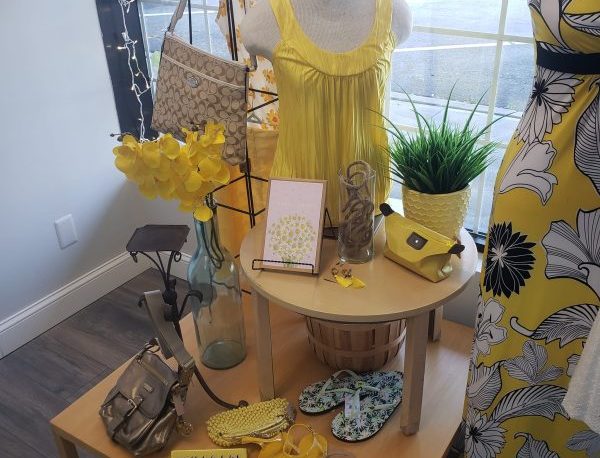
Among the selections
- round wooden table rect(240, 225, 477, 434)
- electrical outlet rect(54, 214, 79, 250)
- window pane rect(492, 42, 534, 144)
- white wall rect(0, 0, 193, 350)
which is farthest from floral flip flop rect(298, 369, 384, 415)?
electrical outlet rect(54, 214, 79, 250)

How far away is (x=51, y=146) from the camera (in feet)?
6.67

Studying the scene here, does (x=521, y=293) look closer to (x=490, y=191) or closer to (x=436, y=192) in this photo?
(x=436, y=192)

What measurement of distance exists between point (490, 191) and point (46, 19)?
155 centimetres

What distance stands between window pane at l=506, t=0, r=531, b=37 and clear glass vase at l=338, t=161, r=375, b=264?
1.97ft

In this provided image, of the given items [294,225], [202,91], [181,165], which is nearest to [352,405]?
[294,225]

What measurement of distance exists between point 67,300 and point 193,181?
4.47 ft

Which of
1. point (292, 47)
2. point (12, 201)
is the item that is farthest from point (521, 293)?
point (12, 201)

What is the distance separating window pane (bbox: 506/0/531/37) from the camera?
142 centimetres

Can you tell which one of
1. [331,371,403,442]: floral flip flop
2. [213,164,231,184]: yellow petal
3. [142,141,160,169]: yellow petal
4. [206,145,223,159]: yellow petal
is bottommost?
[331,371,403,442]: floral flip flop

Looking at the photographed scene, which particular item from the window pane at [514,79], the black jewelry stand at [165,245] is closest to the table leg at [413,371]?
the black jewelry stand at [165,245]

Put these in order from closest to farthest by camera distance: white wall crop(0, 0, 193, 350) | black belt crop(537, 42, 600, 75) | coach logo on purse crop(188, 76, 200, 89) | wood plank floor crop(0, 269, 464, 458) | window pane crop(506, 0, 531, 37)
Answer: black belt crop(537, 42, 600, 75)
coach logo on purse crop(188, 76, 200, 89)
window pane crop(506, 0, 531, 37)
wood plank floor crop(0, 269, 464, 458)
white wall crop(0, 0, 193, 350)

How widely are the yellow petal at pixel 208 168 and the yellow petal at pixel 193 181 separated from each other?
2 cm

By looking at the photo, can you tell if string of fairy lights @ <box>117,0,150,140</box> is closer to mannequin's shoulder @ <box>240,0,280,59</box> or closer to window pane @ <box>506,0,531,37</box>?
mannequin's shoulder @ <box>240,0,280,59</box>

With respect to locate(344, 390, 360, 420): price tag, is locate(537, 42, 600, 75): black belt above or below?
above
